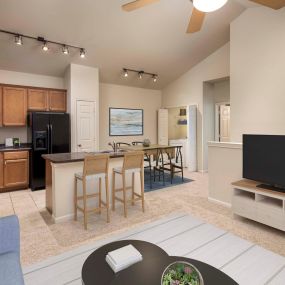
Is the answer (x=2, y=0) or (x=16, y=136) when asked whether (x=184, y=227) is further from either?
(x=16, y=136)

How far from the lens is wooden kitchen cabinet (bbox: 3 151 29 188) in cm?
443

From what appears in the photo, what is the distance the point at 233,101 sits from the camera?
471cm

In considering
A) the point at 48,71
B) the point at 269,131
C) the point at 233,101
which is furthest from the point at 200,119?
the point at 48,71

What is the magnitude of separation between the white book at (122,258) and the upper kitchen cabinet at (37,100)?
4.43 meters

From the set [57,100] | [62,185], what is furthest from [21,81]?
[62,185]

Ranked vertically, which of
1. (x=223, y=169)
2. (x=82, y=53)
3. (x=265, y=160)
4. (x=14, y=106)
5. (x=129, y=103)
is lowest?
(x=223, y=169)

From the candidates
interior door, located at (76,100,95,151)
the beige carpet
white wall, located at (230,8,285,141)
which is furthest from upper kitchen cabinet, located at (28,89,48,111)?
white wall, located at (230,8,285,141)

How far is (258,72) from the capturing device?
14.0 ft

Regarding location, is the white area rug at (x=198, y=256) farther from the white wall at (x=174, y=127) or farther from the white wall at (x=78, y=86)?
the white wall at (x=174, y=127)

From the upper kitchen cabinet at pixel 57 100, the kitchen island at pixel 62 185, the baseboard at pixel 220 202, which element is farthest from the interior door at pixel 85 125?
the baseboard at pixel 220 202

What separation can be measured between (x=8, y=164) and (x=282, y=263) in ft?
15.7

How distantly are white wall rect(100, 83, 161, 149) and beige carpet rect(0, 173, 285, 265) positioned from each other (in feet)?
9.36

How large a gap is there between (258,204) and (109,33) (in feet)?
13.6

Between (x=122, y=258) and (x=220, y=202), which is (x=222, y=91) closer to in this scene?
(x=220, y=202)
